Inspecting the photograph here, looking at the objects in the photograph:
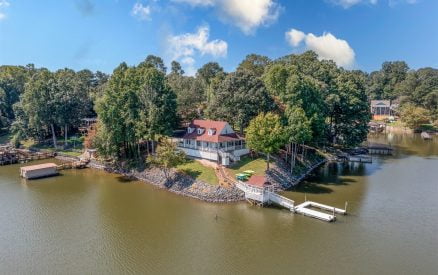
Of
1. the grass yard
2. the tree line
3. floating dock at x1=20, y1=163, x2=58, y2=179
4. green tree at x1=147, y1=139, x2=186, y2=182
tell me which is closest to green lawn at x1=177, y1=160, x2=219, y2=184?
green tree at x1=147, y1=139, x2=186, y2=182

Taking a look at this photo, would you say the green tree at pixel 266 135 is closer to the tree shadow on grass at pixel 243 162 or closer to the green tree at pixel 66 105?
the tree shadow on grass at pixel 243 162

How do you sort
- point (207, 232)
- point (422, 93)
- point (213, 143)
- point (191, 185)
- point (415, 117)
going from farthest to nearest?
point (422, 93) < point (415, 117) < point (213, 143) < point (191, 185) < point (207, 232)

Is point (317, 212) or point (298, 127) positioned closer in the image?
point (317, 212)

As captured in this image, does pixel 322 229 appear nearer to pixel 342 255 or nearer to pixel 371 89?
pixel 342 255

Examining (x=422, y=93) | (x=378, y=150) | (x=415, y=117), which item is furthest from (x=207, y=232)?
(x=422, y=93)

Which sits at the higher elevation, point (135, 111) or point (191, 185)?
point (135, 111)

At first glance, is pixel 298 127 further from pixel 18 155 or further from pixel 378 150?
pixel 18 155

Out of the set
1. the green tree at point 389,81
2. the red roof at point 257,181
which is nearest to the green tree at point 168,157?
the red roof at point 257,181
